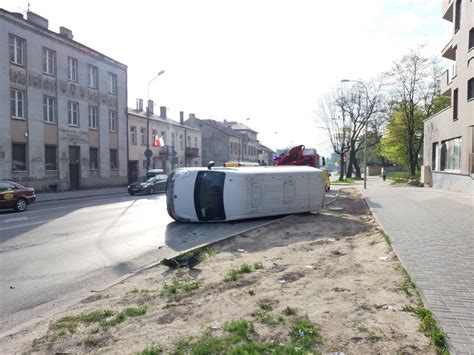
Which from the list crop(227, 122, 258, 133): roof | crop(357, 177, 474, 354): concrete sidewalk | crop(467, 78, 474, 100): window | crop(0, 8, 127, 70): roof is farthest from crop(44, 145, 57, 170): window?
crop(227, 122, 258, 133): roof

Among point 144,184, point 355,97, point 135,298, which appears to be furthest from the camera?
point 355,97

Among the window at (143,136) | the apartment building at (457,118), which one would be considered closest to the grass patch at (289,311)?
the apartment building at (457,118)

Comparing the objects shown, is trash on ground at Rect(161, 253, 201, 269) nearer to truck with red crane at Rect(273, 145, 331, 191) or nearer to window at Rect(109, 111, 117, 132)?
truck with red crane at Rect(273, 145, 331, 191)

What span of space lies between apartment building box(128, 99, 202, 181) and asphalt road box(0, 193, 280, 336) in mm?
26170

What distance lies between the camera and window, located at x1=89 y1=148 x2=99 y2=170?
33969mm

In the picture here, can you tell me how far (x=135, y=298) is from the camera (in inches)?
217

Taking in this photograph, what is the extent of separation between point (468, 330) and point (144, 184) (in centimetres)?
2567

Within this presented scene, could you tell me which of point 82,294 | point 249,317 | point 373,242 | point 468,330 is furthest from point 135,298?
point 373,242

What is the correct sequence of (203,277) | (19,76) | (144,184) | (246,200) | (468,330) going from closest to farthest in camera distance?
(468,330) < (203,277) < (246,200) < (19,76) < (144,184)

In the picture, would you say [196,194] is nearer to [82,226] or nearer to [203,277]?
[82,226]

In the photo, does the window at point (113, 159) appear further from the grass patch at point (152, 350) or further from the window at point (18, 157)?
the grass patch at point (152, 350)

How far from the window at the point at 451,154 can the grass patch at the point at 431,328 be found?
24170mm

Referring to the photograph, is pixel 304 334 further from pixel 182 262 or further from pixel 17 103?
pixel 17 103

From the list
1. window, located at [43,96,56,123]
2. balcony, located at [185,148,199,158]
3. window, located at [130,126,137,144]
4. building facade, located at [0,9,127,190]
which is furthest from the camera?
balcony, located at [185,148,199,158]
